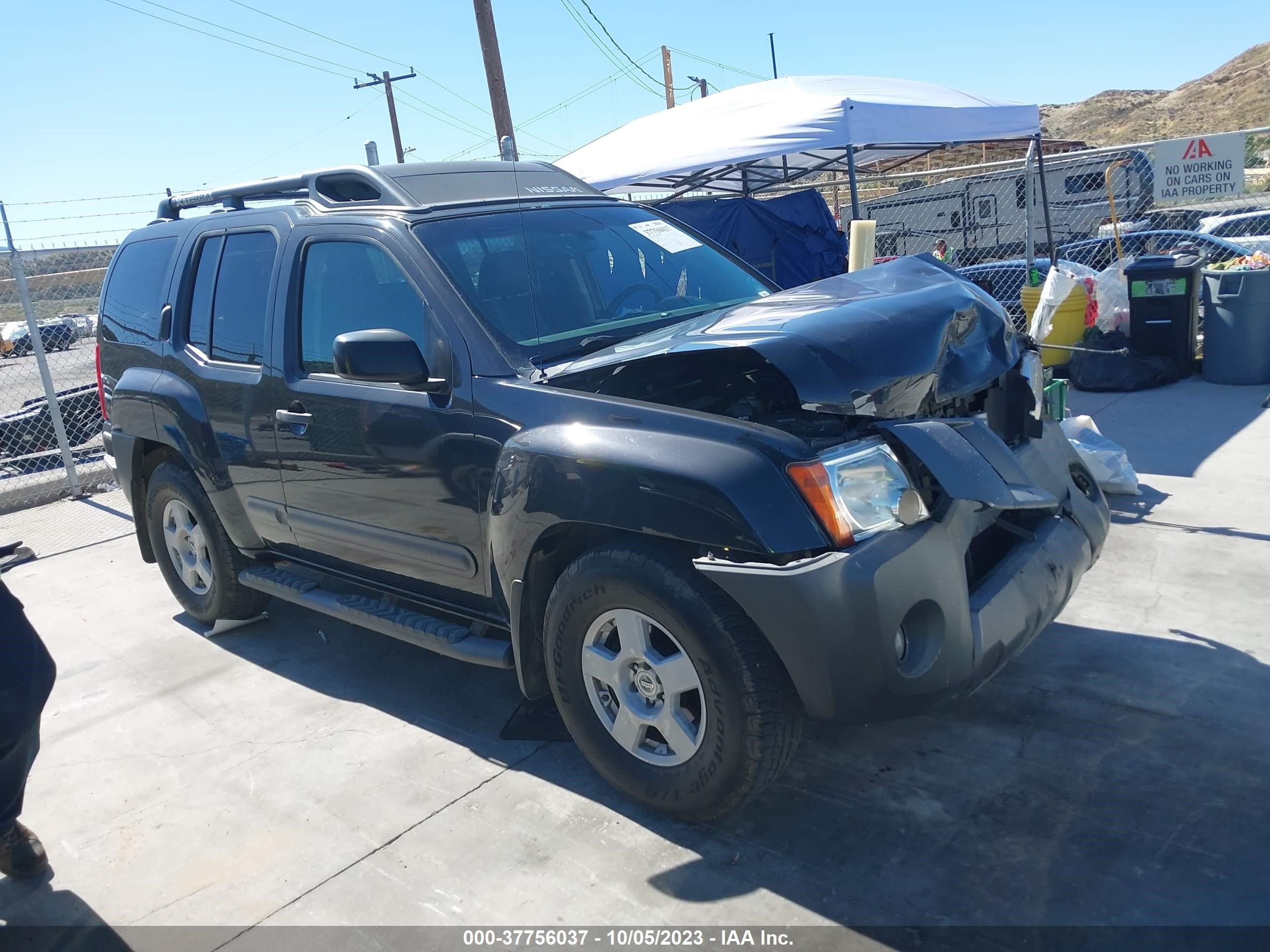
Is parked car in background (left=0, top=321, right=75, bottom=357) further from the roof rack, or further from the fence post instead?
the roof rack

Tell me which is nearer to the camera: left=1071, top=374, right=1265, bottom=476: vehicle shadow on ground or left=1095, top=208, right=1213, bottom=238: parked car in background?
left=1071, top=374, right=1265, bottom=476: vehicle shadow on ground

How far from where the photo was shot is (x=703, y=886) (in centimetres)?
277

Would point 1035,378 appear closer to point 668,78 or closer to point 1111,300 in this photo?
point 1111,300

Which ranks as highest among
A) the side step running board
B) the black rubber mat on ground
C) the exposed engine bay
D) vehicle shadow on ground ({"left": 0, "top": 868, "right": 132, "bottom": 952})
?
the exposed engine bay

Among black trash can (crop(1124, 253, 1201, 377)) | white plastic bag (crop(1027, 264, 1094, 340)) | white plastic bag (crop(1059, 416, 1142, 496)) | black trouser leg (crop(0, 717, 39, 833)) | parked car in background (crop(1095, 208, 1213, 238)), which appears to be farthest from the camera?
parked car in background (crop(1095, 208, 1213, 238))

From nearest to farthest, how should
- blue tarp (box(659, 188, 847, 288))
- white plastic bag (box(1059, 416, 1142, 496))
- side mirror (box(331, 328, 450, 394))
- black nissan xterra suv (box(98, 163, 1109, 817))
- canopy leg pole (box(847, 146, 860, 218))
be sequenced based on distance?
1. black nissan xterra suv (box(98, 163, 1109, 817))
2. side mirror (box(331, 328, 450, 394))
3. white plastic bag (box(1059, 416, 1142, 496))
4. canopy leg pole (box(847, 146, 860, 218))
5. blue tarp (box(659, 188, 847, 288))

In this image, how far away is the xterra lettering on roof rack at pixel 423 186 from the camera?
3.91 meters

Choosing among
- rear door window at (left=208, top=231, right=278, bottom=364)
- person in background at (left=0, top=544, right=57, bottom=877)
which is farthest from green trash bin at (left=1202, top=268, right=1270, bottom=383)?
person in background at (left=0, top=544, right=57, bottom=877)

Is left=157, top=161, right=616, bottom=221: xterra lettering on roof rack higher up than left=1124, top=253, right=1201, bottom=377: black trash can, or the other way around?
left=157, top=161, right=616, bottom=221: xterra lettering on roof rack

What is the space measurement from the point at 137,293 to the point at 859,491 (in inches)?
167

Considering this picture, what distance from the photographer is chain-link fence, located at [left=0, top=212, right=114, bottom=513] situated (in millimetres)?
8258

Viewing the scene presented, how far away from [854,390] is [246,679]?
3270 millimetres

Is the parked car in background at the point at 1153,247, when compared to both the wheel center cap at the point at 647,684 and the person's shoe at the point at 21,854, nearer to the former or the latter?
the wheel center cap at the point at 647,684

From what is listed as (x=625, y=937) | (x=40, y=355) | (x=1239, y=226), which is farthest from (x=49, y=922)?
(x=1239, y=226)
